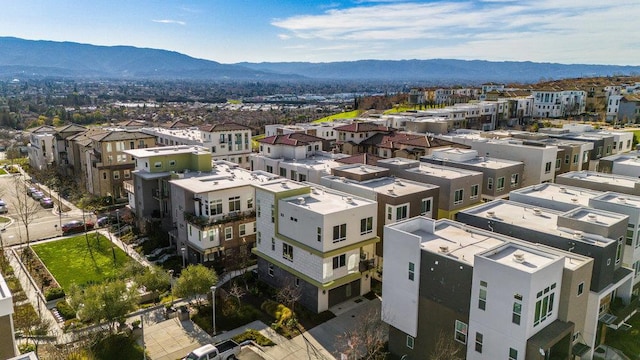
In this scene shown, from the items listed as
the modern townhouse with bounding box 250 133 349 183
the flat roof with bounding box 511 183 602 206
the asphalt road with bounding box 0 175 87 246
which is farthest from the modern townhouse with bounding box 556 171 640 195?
the asphalt road with bounding box 0 175 87 246

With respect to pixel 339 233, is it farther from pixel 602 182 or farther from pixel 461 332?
pixel 602 182

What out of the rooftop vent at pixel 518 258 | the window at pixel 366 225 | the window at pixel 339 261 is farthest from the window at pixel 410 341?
the window at pixel 366 225

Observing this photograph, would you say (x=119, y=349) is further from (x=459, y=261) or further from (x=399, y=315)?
(x=459, y=261)

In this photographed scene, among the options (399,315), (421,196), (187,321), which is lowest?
(187,321)

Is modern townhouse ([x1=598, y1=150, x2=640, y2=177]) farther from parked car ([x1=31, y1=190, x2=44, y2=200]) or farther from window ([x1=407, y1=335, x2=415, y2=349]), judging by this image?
parked car ([x1=31, y1=190, x2=44, y2=200])

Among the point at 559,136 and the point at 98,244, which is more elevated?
the point at 559,136

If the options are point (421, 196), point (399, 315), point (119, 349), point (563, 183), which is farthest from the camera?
point (563, 183)

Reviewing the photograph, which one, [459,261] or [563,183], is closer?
[459,261]

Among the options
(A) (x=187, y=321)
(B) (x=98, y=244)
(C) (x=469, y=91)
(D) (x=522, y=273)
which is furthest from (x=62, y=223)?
(C) (x=469, y=91)
